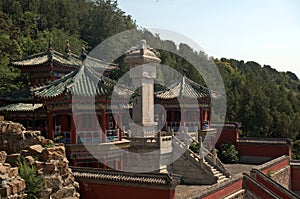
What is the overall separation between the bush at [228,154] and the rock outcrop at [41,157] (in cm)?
1621

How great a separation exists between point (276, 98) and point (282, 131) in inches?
219

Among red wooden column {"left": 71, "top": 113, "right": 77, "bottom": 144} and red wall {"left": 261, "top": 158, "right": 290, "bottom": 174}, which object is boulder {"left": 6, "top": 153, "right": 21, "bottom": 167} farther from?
red wall {"left": 261, "top": 158, "right": 290, "bottom": 174}

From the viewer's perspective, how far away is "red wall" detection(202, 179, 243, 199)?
547 inches

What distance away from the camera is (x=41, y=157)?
10000 mm

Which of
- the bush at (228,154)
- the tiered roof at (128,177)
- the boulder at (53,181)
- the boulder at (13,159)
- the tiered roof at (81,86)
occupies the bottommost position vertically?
the bush at (228,154)

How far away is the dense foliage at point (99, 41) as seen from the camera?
31953 millimetres

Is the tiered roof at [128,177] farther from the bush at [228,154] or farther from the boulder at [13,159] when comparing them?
the bush at [228,154]

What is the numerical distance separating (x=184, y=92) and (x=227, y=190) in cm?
1039

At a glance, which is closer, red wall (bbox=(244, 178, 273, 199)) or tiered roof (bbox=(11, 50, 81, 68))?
red wall (bbox=(244, 178, 273, 199))

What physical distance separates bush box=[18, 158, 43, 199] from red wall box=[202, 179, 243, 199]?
250 inches

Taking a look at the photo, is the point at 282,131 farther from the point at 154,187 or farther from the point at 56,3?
the point at 56,3

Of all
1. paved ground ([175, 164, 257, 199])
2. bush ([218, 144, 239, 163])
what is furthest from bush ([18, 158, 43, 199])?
bush ([218, 144, 239, 163])

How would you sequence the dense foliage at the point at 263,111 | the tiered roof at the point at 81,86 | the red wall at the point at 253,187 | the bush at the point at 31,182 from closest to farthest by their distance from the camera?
the bush at the point at 31,182, the tiered roof at the point at 81,86, the red wall at the point at 253,187, the dense foliage at the point at 263,111

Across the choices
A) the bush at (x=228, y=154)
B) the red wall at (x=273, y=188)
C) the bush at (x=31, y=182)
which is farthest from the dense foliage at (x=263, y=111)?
the bush at (x=31, y=182)
